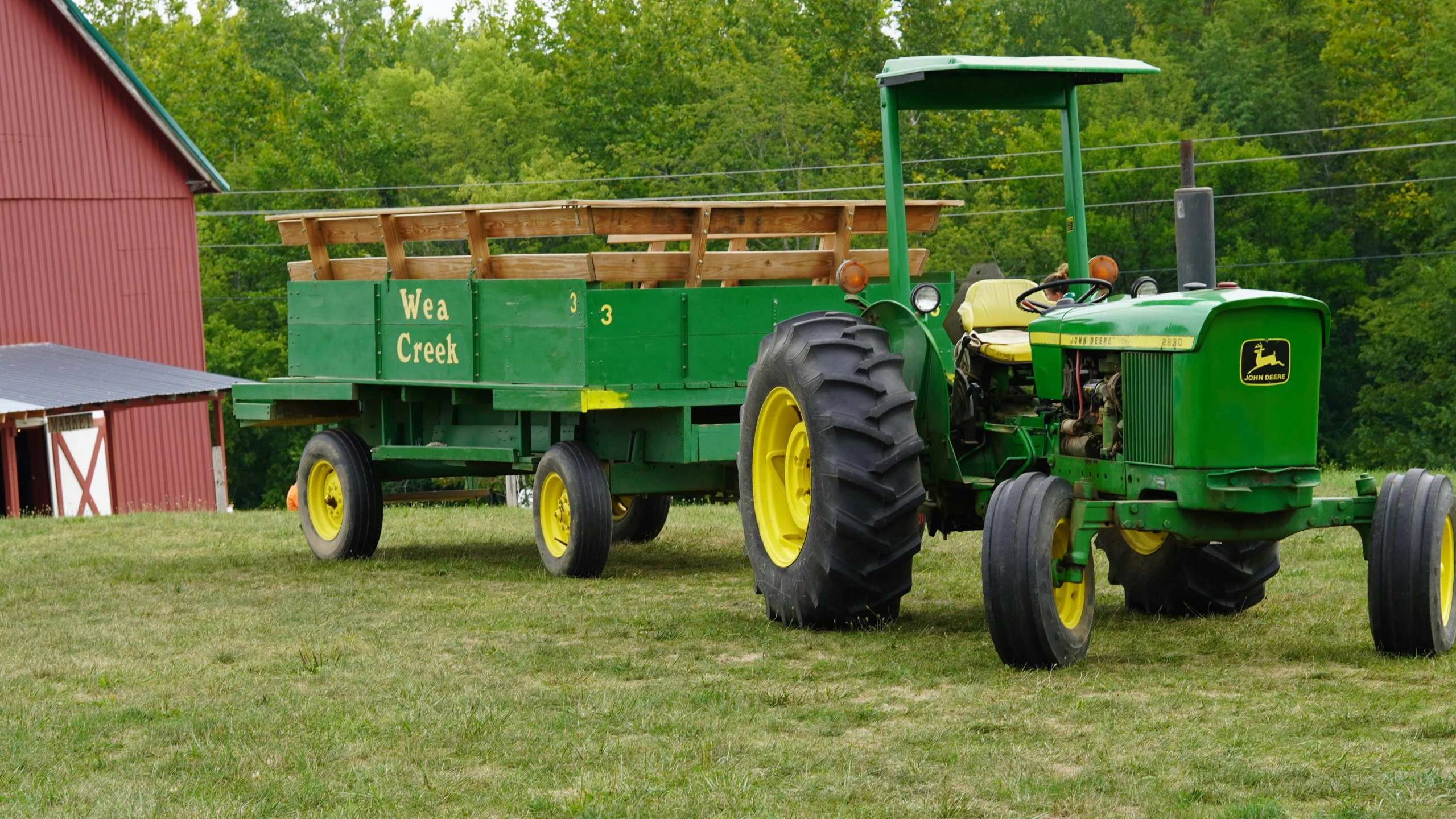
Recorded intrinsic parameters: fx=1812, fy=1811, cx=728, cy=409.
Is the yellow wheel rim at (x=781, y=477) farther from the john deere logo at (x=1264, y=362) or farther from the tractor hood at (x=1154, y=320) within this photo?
the john deere logo at (x=1264, y=362)

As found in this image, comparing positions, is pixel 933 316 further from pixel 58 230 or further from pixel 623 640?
pixel 58 230

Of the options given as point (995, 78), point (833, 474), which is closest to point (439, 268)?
point (995, 78)

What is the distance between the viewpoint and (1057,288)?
896 centimetres

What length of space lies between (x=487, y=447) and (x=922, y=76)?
4.68 m

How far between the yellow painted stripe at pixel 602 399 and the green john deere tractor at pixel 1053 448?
1.67 meters

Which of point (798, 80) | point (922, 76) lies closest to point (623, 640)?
point (922, 76)

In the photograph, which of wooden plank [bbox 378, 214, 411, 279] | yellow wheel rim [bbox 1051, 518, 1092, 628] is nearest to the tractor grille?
yellow wheel rim [bbox 1051, 518, 1092, 628]

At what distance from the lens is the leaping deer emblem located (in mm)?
7125

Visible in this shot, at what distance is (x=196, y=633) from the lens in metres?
9.13

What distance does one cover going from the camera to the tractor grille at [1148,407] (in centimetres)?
720

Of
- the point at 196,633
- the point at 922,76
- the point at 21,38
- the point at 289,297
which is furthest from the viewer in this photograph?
the point at 21,38

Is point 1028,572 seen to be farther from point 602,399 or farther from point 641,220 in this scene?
point 641,220

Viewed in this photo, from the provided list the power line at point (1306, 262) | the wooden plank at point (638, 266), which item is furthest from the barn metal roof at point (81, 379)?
the power line at point (1306, 262)

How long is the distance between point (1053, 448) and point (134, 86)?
22535mm
